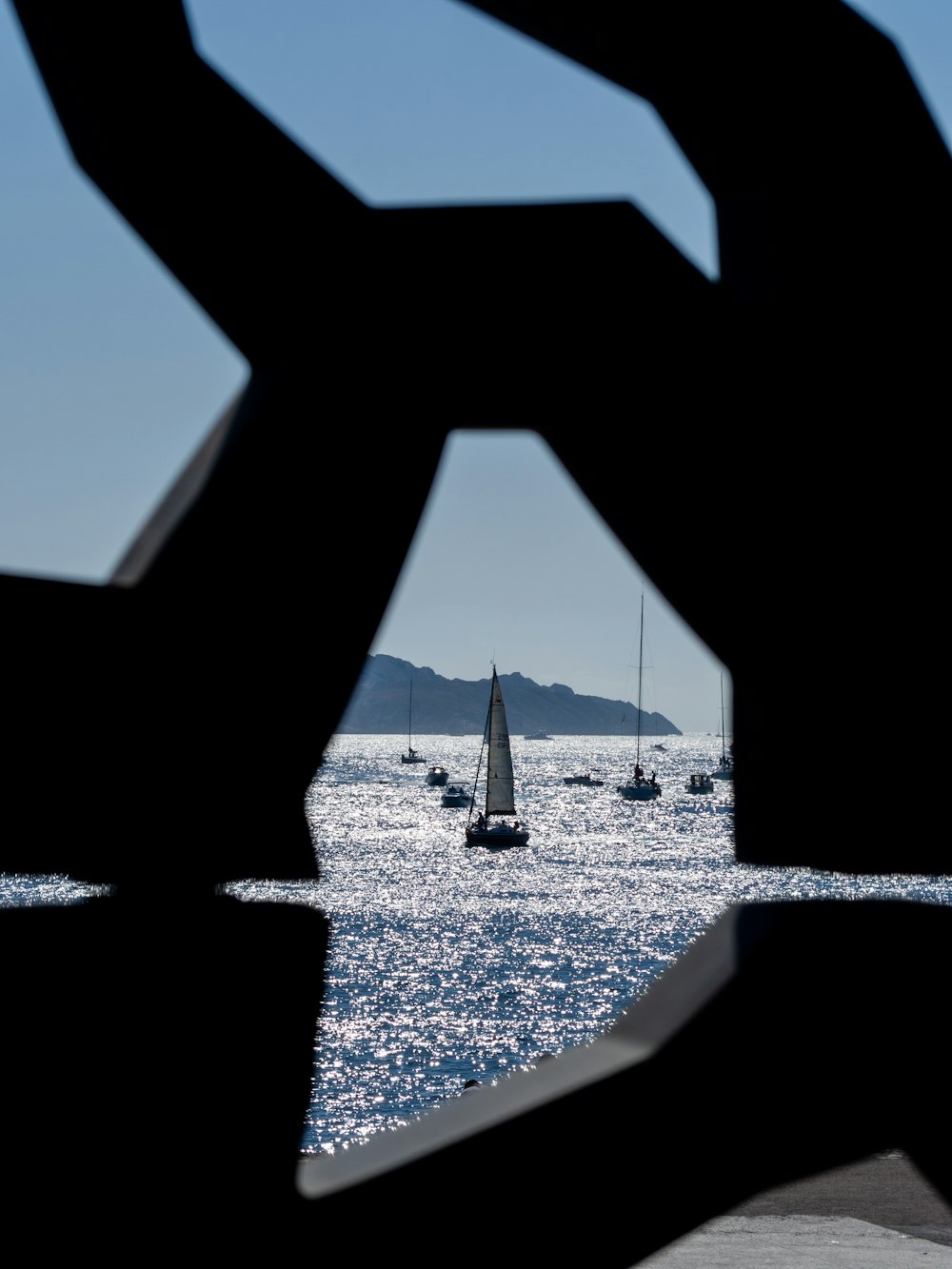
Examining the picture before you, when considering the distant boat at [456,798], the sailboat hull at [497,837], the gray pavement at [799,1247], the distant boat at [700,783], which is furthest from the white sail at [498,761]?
the distant boat at [700,783]

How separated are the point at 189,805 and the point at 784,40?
337cm

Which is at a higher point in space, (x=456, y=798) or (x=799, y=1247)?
(x=456, y=798)

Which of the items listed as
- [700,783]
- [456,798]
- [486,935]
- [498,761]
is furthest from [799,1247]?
[700,783]

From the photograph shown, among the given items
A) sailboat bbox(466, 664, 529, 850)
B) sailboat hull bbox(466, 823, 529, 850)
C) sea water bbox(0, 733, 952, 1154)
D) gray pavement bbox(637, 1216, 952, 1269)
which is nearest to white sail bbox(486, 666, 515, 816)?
sailboat bbox(466, 664, 529, 850)

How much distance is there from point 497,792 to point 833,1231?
71341mm

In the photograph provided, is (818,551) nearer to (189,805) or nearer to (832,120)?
(832,120)

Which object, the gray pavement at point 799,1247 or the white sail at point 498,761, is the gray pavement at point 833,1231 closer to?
the gray pavement at point 799,1247

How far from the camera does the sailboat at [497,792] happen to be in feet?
230

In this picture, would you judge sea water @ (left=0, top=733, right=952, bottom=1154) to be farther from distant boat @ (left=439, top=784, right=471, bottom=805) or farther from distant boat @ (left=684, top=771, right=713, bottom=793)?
distant boat @ (left=684, top=771, right=713, bottom=793)

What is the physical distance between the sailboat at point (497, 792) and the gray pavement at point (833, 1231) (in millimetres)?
56615

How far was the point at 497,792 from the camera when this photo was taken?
3191 inches

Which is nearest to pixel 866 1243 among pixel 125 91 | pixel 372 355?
pixel 372 355

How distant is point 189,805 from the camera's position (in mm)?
4672

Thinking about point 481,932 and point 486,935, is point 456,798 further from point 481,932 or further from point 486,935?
point 486,935
